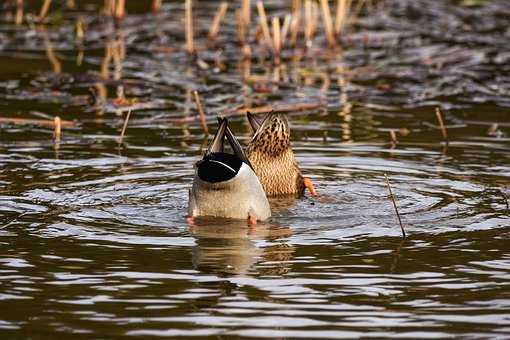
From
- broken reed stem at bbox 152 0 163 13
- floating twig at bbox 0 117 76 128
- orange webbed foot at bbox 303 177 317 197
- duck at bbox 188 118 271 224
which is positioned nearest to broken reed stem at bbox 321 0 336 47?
broken reed stem at bbox 152 0 163 13

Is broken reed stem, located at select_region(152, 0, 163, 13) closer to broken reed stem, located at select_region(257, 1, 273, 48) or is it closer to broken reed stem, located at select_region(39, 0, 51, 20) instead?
broken reed stem, located at select_region(39, 0, 51, 20)

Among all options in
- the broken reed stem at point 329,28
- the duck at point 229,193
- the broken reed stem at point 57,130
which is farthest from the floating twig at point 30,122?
→ the broken reed stem at point 329,28

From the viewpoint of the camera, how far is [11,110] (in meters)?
13.5

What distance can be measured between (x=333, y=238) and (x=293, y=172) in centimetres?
215

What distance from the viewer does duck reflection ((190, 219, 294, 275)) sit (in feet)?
24.9

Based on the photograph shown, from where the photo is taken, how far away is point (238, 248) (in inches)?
322

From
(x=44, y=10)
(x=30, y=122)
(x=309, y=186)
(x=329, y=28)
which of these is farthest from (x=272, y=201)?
(x=44, y=10)

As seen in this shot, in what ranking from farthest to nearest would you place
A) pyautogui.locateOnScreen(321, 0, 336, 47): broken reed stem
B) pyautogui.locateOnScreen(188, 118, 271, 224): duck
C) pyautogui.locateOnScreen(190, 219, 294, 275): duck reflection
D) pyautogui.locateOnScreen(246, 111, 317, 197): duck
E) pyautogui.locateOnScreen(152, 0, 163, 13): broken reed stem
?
pyautogui.locateOnScreen(152, 0, 163, 13): broken reed stem → pyautogui.locateOnScreen(321, 0, 336, 47): broken reed stem → pyautogui.locateOnScreen(246, 111, 317, 197): duck → pyautogui.locateOnScreen(188, 118, 271, 224): duck → pyautogui.locateOnScreen(190, 219, 294, 275): duck reflection

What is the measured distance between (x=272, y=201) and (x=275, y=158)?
40cm

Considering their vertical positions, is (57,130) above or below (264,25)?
below

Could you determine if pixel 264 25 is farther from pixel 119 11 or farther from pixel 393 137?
pixel 393 137

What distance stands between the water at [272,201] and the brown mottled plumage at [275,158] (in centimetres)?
23

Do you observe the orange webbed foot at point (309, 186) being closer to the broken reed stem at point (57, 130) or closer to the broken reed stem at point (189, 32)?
the broken reed stem at point (57, 130)

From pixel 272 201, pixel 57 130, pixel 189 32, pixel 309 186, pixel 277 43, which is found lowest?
pixel 272 201
